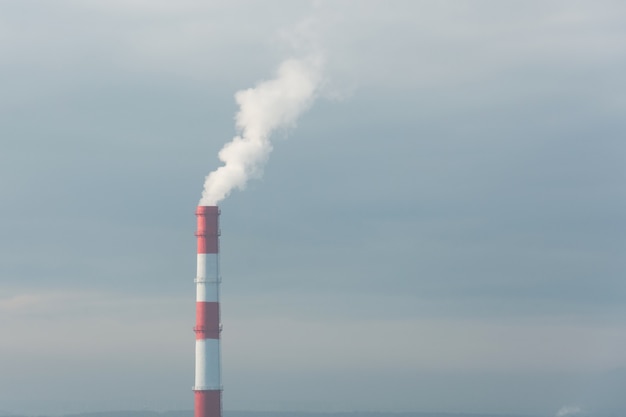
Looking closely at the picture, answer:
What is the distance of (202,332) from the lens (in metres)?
47.0

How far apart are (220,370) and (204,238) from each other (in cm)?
613

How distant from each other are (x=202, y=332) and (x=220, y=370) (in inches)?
81.6

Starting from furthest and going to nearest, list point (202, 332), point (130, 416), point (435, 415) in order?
point (435, 415), point (130, 416), point (202, 332)

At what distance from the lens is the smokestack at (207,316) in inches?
1854

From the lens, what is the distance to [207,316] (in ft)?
155

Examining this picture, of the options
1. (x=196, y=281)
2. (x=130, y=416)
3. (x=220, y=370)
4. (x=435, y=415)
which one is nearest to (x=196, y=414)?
(x=220, y=370)

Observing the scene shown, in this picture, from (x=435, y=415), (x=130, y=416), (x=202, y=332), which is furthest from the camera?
(x=435, y=415)

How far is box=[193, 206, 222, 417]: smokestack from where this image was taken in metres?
47.1

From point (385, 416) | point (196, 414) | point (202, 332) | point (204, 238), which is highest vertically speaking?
point (385, 416)

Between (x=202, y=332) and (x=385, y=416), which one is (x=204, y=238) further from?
(x=385, y=416)

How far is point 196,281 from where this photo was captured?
4759 cm

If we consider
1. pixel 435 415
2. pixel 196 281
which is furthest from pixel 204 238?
pixel 435 415

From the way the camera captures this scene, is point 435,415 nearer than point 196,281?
No

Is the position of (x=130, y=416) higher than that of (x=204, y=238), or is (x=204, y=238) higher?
(x=130, y=416)
